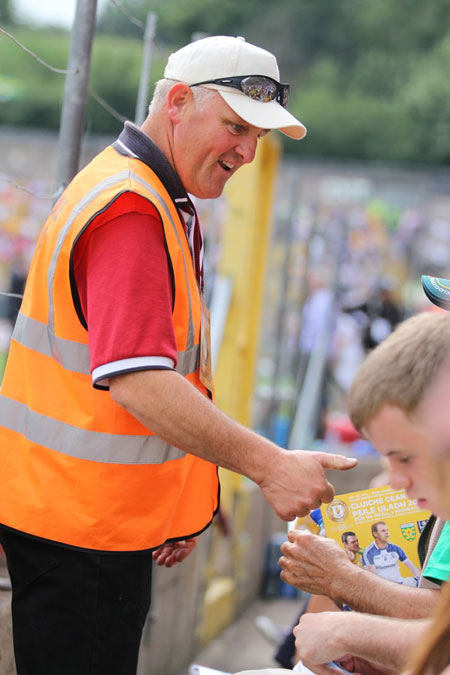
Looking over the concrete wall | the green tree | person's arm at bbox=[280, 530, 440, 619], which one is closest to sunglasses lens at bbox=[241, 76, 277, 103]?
person's arm at bbox=[280, 530, 440, 619]

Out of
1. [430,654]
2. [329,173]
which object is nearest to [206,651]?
[430,654]

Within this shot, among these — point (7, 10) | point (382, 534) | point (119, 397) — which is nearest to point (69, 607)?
point (119, 397)

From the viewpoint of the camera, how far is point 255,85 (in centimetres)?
225

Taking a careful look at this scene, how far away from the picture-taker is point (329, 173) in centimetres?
3150

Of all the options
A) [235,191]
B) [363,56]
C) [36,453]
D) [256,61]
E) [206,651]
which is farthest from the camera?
[363,56]

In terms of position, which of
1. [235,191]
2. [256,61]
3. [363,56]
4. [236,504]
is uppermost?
[363,56]

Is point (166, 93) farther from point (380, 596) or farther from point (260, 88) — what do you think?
point (380, 596)

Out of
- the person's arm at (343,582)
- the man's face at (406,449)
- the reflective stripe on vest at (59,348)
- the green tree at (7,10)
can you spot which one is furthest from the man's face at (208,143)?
the green tree at (7,10)

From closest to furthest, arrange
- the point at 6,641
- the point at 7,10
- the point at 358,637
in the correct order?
the point at 358,637 → the point at 6,641 → the point at 7,10

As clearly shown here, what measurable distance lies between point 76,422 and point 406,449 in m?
0.73

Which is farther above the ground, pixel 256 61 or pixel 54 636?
pixel 256 61

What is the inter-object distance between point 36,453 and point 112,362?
331mm

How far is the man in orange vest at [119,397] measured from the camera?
2.00 meters

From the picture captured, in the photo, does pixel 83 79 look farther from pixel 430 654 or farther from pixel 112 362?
pixel 430 654
